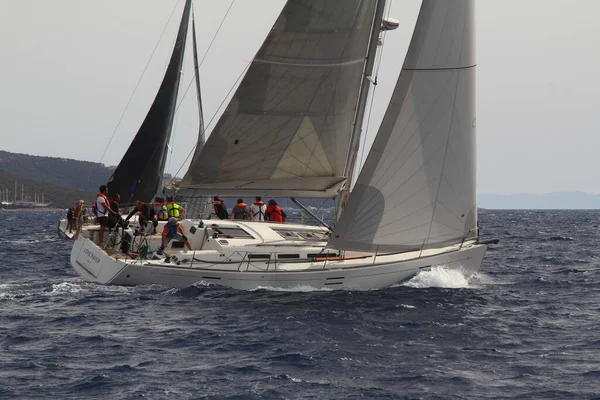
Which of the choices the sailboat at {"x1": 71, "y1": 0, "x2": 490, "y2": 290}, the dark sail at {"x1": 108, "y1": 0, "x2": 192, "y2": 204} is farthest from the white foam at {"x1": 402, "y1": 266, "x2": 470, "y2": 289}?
the dark sail at {"x1": 108, "y1": 0, "x2": 192, "y2": 204}

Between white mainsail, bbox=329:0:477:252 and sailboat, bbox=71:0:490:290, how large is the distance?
26 mm

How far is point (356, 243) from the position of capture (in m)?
19.4

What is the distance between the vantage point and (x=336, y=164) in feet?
70.9

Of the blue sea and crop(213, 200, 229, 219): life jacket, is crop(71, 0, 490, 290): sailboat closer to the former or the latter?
the blue sea

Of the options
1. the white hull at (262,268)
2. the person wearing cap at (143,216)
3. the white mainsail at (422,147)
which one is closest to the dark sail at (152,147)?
the person wearing cap at (143,216)

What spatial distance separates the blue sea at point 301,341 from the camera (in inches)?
472

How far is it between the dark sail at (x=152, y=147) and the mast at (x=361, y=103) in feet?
40.0

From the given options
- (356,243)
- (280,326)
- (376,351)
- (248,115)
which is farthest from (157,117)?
(376,351)

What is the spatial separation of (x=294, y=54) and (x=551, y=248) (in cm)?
2181

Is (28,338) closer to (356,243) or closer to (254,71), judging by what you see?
(356,243)

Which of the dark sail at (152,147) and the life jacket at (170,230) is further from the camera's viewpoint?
the dark sail at (152,147)

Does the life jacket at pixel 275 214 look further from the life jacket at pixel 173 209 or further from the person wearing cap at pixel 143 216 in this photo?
the person wearing cap at pixel 143 216

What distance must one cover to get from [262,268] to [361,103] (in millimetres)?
4735

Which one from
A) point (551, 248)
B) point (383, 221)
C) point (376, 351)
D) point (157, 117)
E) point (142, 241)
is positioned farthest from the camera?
point (551, 248)
